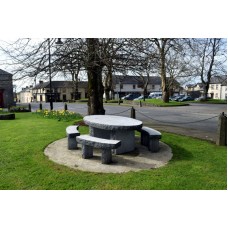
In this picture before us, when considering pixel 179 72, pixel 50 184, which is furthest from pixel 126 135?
pixel 179 72

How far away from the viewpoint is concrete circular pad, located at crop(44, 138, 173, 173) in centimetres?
538

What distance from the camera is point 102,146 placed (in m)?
5.45

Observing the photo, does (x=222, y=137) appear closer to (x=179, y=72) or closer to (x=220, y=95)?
(x=179, y=72)

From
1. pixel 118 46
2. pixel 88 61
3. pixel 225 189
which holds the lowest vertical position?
pixel 225 189

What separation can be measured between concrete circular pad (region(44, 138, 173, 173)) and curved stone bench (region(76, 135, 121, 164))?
14 cm

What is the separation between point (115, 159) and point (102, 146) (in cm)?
73

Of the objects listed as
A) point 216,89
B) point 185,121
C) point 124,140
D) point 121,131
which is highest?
point 216,89

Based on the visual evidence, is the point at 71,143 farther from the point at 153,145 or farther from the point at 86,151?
the point at 153,145

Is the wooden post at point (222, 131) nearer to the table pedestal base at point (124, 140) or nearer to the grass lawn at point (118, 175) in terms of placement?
the grass lawn at point (118, 175)

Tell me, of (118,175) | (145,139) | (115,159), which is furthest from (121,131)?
(118,175)

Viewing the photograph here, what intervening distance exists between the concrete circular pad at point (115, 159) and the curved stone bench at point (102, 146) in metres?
0.14

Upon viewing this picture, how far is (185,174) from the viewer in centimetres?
502

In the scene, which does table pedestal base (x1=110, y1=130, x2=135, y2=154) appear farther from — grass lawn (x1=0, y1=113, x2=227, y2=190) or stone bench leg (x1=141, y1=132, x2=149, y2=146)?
grass lawn (x1=0, y1=113, x2=227, y2=190)

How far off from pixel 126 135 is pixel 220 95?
63814 millimetres
